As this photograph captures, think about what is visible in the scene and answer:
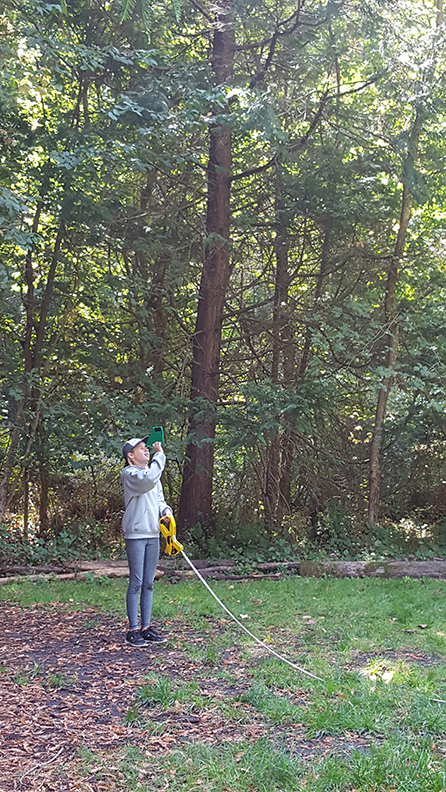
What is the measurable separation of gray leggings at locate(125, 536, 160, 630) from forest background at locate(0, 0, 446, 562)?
12.3ft

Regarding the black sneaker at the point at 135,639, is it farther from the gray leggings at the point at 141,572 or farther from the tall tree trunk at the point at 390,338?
the tall tree trunk at the point at 390,338

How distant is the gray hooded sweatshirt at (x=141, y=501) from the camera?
5.33 m

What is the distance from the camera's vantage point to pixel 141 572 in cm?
543

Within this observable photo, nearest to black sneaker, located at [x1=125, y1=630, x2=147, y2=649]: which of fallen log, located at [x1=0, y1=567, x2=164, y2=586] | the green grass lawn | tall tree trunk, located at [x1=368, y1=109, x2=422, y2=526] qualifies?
the green grass lawn

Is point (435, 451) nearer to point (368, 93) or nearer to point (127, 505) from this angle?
point (368, 93)

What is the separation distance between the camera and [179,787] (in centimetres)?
296

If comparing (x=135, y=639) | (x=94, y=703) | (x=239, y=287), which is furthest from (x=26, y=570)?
(x=239, y=287)

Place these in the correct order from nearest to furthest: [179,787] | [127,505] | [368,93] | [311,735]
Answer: [179,787] → [311,735] → [127,505] → [368,93]

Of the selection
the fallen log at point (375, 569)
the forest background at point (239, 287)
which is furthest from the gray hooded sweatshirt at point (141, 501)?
the fallen log at point (375, 569)

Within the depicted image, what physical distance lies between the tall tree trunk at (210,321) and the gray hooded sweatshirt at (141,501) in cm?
468

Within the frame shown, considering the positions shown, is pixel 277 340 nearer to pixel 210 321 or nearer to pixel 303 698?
pixel 210 321

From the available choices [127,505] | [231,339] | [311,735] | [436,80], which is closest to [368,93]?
[436,80]

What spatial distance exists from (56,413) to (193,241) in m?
3.49

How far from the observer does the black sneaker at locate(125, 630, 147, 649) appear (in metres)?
5.40
